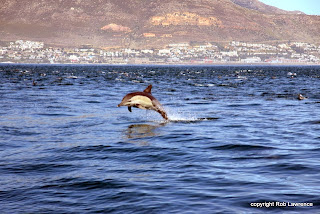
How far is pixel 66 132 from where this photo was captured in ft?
60.2

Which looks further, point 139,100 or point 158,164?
point 139,100

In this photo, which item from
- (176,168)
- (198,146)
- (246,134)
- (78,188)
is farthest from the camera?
(246,134)

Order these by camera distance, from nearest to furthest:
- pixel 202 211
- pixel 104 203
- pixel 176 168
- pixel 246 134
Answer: pixel 202 211
pixel 104 203
pixel 176 168
pixel 246 134

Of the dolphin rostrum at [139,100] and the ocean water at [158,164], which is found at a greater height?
the dolphin rostrum at [139,100]

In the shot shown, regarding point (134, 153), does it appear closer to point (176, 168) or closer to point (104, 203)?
point (176, 168)

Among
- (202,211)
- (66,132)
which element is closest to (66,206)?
(202,211)

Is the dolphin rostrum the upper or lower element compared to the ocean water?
upper

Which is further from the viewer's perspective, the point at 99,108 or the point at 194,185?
the point at 99,108

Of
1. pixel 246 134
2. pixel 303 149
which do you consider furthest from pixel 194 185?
pixel 246 134

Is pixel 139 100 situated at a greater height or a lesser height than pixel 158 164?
greater

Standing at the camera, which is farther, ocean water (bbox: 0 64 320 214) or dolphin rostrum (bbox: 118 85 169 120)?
dolphin rostrum (bbox: 118 85 169 120)

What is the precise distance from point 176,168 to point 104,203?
10.6 ft

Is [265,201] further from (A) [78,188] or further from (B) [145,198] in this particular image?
(A) [78,188]

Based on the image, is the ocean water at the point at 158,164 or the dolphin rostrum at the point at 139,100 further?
the dolphin rostrum at the point at 139,100
